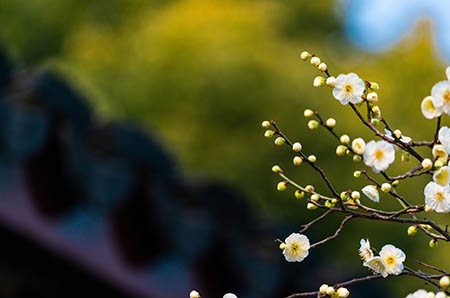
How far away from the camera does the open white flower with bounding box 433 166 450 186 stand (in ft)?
2.36

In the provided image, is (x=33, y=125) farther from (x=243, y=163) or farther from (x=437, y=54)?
(x=437, y=54)

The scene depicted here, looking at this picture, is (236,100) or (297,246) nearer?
(297,246)

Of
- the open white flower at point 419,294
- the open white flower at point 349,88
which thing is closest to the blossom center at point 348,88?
the open white flower at point 349,88

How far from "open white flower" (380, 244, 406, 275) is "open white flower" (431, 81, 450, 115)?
159 millimetres

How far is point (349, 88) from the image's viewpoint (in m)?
0.78

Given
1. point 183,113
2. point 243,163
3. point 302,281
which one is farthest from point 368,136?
point 302,281

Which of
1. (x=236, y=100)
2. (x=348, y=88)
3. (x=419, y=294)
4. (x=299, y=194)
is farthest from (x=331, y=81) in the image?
(x=236, y=100)

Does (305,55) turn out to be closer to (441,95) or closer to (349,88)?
(349,88)

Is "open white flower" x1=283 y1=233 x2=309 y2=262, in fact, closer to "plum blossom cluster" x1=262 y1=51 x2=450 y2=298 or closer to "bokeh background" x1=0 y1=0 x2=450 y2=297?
"plum blossom cluster" x1=262 y1=51 x2=450 y2=298

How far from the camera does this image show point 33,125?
1604 millimetres

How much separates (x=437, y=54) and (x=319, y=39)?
8.10ft

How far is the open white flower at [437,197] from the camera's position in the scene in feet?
2.43

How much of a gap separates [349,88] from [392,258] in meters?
0.19

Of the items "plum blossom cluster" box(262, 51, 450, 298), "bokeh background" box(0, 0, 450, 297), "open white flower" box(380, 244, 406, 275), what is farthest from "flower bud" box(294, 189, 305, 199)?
"bokeh background" box(0, 0, 450, 297)
